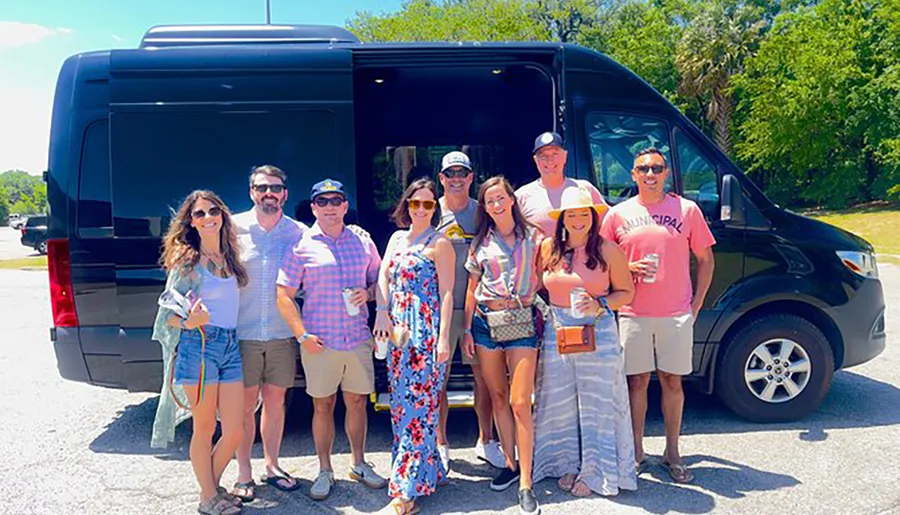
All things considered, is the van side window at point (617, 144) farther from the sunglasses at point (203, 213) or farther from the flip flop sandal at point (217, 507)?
the flip flop sandal at point (217, 507)

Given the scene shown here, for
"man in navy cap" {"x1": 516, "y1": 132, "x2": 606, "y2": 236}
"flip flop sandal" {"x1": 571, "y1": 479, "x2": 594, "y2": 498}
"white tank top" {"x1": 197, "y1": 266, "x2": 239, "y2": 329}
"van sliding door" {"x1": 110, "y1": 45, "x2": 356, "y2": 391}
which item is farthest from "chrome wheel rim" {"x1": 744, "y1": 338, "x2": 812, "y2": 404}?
"white tank top" {"x1": 197, "y1": 266, "x2": 239, "y2": 329}

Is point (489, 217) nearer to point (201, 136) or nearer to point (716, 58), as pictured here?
point (201, 136)

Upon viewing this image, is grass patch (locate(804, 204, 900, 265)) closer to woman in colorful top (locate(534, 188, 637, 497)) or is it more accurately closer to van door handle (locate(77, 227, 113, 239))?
woman in colorful top (locate(534, 188, 637, 497))

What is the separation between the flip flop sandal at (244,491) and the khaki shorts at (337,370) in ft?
2.06

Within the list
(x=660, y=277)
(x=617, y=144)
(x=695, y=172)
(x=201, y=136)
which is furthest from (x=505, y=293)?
(x=201, y=136)

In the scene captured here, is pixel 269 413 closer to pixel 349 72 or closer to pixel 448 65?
pixel 349 72

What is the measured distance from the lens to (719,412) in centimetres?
443

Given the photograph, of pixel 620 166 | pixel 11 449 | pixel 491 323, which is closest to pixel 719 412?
pixel 620 166

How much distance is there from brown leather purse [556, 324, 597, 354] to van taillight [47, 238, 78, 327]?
3.01 meters

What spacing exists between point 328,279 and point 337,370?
50 cm

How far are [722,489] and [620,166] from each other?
2.11 meters

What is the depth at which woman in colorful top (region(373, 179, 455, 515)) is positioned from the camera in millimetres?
3070

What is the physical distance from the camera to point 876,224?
20562 millimetres

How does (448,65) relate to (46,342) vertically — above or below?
above
